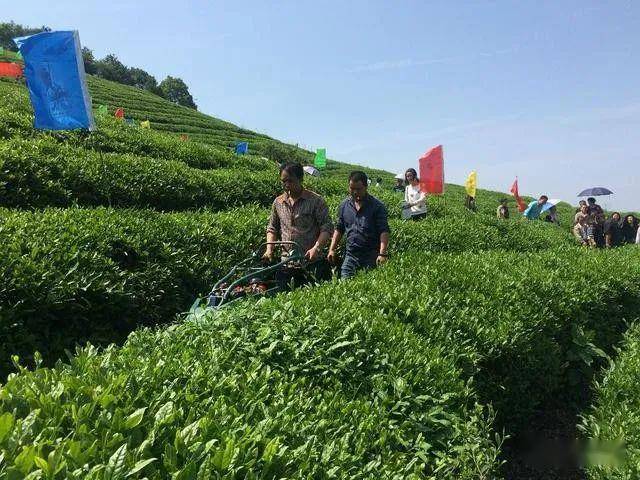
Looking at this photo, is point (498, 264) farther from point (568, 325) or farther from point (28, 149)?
point (28, 149)

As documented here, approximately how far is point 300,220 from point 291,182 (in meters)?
0.49

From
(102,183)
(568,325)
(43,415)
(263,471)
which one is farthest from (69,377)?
(102,183)

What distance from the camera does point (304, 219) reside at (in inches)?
238

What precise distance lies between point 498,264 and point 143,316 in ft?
14.7

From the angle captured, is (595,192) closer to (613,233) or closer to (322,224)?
(613,233)

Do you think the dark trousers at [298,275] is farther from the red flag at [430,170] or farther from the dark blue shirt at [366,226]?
the red flag at [430,170]

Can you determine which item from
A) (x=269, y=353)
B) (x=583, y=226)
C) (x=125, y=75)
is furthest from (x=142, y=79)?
(x=269, y=353)

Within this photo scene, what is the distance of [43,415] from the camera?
207 centimetres

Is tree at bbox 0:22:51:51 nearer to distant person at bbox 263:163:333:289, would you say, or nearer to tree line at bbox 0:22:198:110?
tree line at bbox 0:22:198:110

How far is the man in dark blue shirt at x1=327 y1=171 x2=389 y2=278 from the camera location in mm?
6168

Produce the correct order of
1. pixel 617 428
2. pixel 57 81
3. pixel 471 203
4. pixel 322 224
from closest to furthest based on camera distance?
pixel 617 428
pixel 322 224
pixel 57 81
pixel 471 203

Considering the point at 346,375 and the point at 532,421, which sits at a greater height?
the point at 346,375

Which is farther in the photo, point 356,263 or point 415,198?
point 415,198

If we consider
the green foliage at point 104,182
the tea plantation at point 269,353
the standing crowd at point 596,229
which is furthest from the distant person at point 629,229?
the green foliage at point 104,182
